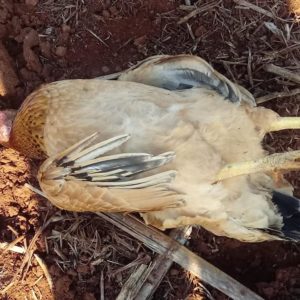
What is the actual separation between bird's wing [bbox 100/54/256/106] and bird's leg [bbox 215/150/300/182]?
0.97ft

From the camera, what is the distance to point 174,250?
3.04m

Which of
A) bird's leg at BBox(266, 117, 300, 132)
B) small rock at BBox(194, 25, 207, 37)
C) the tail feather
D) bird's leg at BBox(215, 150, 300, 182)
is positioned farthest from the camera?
small rock at BBox(194, 25, 207, 37)

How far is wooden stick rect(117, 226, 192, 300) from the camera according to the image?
304cm

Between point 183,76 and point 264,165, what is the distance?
1.76 feet

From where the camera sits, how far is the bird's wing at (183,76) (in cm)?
257

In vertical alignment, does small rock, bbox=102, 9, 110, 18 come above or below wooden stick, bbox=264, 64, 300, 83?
above

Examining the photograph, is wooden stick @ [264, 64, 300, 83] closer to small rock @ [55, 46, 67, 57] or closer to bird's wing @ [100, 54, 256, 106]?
bird's wing @ [100, 54, 256, 106]

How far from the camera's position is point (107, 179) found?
228 centimetres

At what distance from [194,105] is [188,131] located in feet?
0.41

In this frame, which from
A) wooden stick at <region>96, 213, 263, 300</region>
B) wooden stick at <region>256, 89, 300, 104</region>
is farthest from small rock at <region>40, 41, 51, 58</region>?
wooden stick at <region>256, 89, 300, 104</region>

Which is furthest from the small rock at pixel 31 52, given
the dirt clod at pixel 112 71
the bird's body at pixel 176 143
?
the bird's body at pixel 176 143

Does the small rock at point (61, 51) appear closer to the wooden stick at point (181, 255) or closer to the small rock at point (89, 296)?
the wooden stick at point (181, 255)

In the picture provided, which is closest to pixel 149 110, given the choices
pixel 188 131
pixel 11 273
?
pixel 188 131

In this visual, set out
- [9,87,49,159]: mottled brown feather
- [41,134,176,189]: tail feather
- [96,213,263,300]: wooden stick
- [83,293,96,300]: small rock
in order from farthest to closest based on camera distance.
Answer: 1. [83,293,96,300]: small rock
2. [96,213,263,300]: wooden stick
3. [9,87,49,159]: mottled brown feather
4. [41,134,176,189]: tail feather
